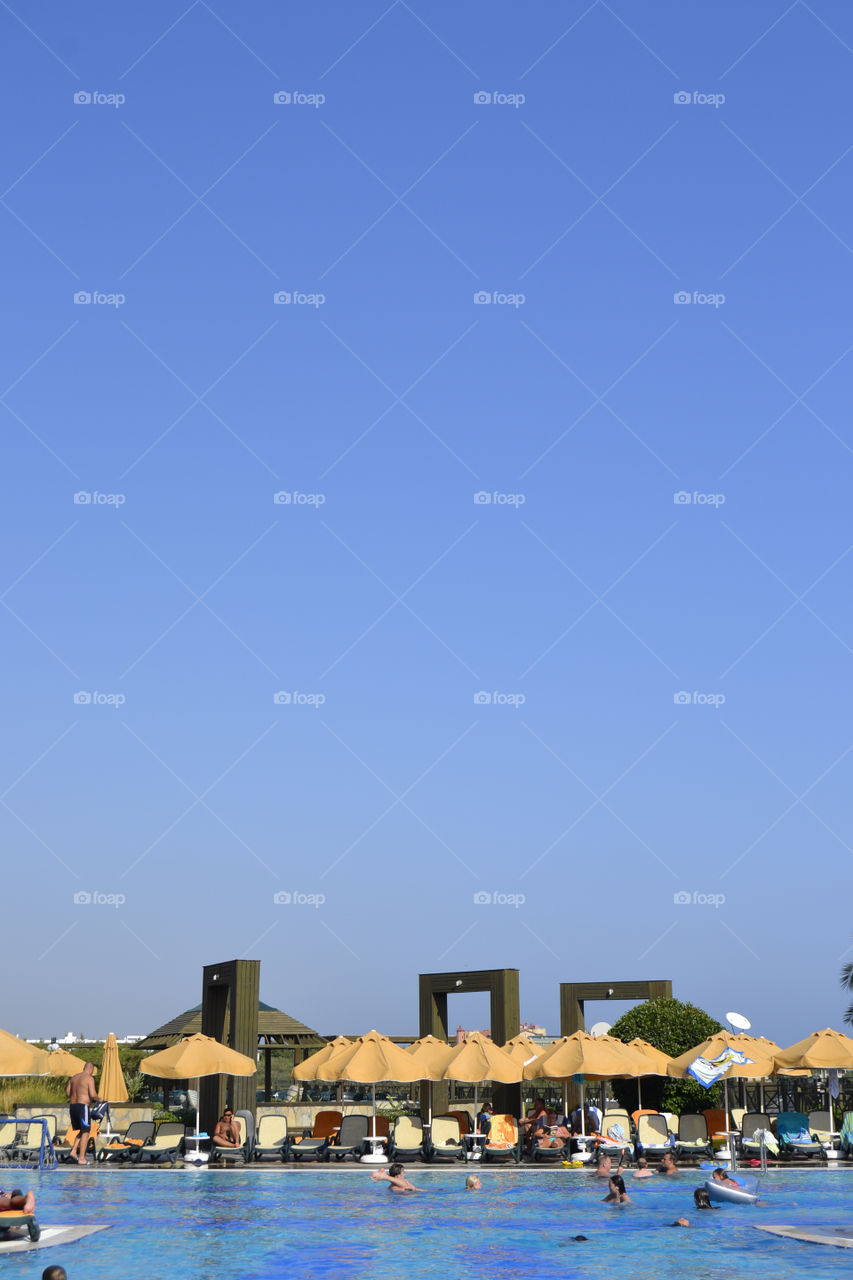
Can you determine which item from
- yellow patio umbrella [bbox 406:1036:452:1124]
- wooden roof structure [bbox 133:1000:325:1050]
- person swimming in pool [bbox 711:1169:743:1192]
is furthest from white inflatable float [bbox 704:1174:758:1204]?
wooden roof structure [bbox 133:1000:325:1050]

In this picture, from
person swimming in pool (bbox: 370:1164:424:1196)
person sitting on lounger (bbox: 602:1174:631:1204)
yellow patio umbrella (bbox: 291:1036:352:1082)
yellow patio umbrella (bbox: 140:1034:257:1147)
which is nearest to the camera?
person sitting on lounger (bbox: 602:1174:631:1204)

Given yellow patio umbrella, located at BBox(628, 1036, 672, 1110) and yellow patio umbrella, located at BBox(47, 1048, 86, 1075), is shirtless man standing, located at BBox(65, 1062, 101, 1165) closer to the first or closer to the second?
yellow patio umbrella, located at BBox(47, 1048, 86, 1075)

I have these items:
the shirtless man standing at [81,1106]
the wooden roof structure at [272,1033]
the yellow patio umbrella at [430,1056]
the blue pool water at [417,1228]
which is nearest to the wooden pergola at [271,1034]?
the wooden roof structure at [272,1033]

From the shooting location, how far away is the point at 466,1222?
18203 mm

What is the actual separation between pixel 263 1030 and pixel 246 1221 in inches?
723

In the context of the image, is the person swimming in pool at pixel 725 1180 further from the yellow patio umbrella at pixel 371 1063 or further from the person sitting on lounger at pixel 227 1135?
the person sitting on lounger at pixel 227 1135

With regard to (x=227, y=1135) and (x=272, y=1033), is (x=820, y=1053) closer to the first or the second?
(x=227, y=1135)

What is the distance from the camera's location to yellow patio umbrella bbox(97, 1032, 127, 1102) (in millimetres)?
28750

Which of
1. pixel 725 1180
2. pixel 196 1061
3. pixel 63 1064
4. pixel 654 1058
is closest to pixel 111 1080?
pixel 63 1064

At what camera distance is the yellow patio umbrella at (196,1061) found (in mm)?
25625

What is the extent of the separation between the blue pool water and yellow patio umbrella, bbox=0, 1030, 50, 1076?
2719mm

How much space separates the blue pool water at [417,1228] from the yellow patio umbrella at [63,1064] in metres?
4.55

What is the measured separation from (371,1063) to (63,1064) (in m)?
7.45

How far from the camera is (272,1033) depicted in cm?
3634
